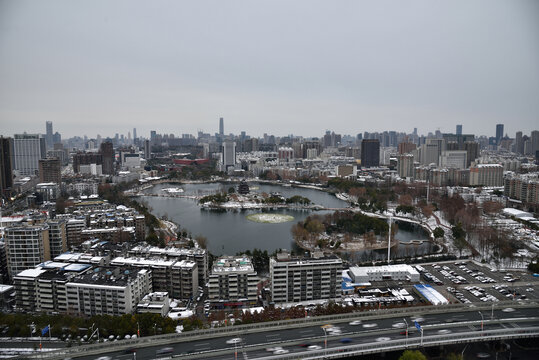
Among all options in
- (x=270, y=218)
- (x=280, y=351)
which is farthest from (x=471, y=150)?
(x=280, y=351)

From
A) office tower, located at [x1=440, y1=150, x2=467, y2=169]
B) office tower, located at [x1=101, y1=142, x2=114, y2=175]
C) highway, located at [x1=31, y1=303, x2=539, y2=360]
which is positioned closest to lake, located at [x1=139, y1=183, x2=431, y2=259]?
highway, located at [x1=31, y1=303, x2=539, y2=360]

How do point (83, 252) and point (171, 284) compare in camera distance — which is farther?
Answer: point (83, 252)

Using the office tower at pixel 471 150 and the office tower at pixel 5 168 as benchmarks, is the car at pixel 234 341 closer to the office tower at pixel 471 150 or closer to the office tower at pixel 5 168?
the office tower at pixel 5 168

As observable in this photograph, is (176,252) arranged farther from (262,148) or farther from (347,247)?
(262,148)

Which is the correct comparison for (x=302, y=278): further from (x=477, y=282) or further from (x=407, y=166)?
(x=407, y=166)

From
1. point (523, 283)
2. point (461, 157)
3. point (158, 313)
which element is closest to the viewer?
point (158, 313)

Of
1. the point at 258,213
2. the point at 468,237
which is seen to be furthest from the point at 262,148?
the point at 468,237

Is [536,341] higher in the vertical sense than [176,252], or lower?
lower

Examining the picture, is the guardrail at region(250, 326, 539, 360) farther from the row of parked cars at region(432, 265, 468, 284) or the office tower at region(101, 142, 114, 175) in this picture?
the office tower at region(101, 142, 114, 175)
